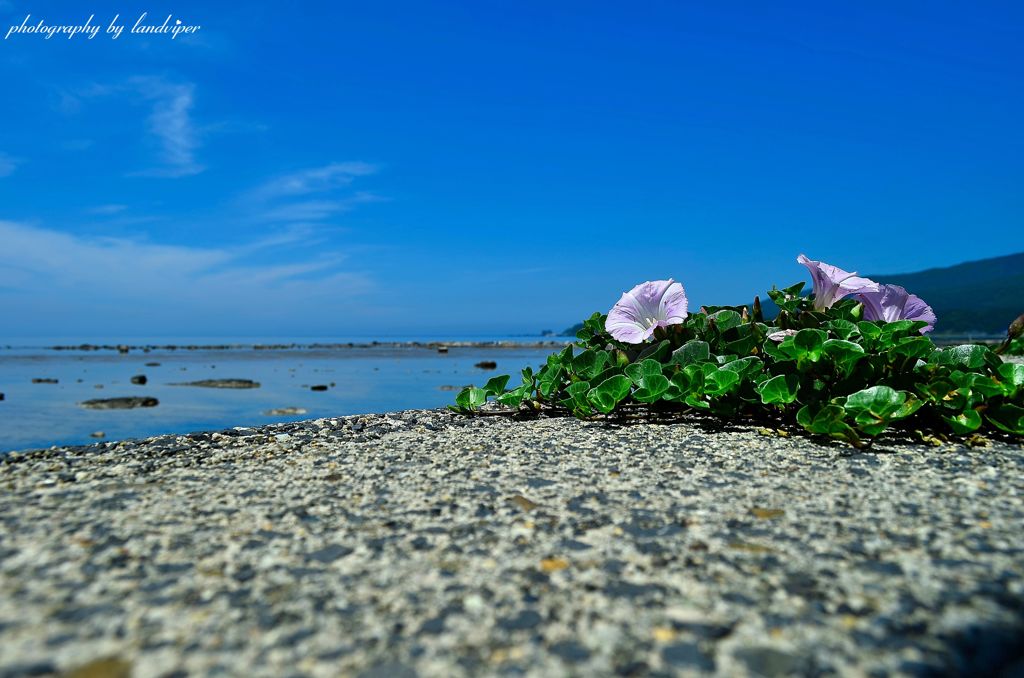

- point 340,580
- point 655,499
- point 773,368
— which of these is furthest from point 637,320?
point 340,580

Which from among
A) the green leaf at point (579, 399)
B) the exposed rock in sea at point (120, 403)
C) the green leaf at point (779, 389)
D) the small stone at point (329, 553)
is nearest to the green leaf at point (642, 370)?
the green leaf at point (579, 399)

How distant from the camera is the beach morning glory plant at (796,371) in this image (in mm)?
2928

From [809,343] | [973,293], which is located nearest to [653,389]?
[809,343]

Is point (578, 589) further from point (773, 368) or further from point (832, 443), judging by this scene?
point (773, 368)

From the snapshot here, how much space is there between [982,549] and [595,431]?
71.6 inches

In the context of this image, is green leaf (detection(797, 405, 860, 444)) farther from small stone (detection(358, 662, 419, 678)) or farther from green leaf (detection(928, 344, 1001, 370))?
small stone (detection(358, 662, 419, 678))

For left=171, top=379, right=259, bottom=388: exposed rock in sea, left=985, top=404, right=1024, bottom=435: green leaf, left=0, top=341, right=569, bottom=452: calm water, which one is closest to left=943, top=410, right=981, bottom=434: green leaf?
left=985, top=404, right=1024, bottom=435: green leaf

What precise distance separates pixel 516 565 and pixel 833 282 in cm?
295

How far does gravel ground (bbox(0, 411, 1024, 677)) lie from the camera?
3.76 ft

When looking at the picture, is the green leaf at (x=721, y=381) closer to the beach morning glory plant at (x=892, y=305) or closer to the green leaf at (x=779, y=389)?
the green leaf at (x=779, y=389)

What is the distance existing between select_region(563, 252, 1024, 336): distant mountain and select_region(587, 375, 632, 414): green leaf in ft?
54.5

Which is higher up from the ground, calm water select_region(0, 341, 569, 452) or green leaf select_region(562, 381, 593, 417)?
green leaf select_region(562, 381, 593, 417)

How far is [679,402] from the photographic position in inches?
145

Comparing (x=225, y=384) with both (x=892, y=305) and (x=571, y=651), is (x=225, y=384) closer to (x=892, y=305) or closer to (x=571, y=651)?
(x=892, y=305)
